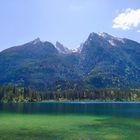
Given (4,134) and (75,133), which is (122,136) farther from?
(4,134)

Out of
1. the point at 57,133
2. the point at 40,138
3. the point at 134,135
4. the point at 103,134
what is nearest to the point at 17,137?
the point at 40,138

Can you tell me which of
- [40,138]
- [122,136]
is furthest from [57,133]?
[122,136]

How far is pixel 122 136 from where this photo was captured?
259 feet

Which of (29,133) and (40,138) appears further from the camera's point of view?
(29,133)

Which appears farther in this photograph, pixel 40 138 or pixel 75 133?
pixel 75 133

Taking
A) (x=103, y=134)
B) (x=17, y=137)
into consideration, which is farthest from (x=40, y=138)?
(x=103, y=134)

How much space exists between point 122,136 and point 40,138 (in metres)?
18.8

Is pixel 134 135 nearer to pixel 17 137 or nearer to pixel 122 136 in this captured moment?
pixel 122 136

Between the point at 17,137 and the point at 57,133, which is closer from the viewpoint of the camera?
the point at 17,137

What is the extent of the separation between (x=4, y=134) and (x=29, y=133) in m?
6.06

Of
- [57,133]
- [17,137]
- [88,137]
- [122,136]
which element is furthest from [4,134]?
[122,136]

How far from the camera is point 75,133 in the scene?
83.6 meters

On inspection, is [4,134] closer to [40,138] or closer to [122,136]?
[40,138]

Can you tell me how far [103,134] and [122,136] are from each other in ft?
17.2
